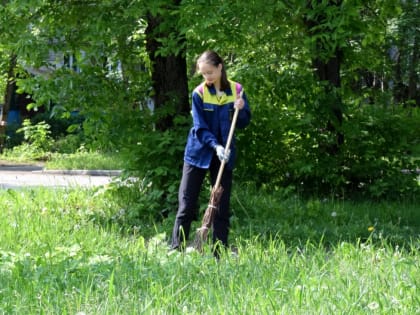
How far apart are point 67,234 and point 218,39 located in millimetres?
2696

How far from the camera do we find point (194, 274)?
14.8 feet

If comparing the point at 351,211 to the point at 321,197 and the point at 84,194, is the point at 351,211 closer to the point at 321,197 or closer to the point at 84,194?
A: the point at 321,197

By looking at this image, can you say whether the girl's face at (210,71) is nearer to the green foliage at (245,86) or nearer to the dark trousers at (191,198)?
the dark trousers at (191,198)

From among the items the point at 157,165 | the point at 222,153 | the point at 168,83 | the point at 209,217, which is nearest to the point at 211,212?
the point at 209,217

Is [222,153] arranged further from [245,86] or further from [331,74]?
[331,74]

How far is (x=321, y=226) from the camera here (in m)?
7.46

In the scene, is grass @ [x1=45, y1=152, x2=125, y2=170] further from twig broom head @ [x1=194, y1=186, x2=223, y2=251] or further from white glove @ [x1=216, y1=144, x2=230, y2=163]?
white glove @ [x1=216, y1=144, x2=230, y2=163]

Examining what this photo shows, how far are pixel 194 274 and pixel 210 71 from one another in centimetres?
182

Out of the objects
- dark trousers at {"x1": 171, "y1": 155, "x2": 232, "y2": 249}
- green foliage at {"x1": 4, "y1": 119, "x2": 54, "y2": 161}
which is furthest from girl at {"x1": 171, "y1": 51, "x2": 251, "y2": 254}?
green foliage at {"x1": 4, "y1": 119, "x2": 54, "y2": 161}

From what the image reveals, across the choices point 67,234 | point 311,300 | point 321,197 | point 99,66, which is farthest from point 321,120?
point 311,300

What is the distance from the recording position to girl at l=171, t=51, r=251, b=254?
18.6 feet

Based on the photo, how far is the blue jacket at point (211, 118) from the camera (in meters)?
5.72

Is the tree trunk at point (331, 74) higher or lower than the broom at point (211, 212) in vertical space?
higher


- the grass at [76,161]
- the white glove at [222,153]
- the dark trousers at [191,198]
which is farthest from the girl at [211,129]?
the grass at [76,161]
